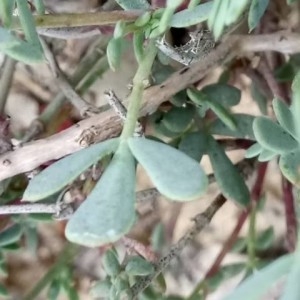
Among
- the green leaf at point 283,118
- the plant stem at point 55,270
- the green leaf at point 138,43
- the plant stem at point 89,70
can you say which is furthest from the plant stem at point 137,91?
the plant stem at point 55,270

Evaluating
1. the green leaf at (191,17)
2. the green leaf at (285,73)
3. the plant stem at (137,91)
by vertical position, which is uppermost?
the green leaf at (191,17)

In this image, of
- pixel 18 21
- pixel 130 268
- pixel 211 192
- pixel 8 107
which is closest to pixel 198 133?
pixel 130 268

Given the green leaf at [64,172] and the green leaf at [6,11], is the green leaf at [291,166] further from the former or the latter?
the green leaf at [6,11]

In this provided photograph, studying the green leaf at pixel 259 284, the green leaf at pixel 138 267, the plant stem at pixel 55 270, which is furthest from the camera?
the plant stem at pixel 55 270

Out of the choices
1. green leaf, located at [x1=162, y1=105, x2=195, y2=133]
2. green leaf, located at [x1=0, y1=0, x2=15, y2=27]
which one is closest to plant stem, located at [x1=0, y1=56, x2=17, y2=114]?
green leaf, located at [x1=162, y1=105, x2=195, y2=133]

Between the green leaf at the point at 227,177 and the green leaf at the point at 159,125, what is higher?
the green leaf at the point at 159,125

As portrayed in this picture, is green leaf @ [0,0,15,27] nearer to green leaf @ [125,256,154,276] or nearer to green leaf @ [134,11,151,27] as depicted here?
green leaf @ [134,11,151,27]

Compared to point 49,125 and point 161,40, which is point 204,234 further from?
point 161,40
